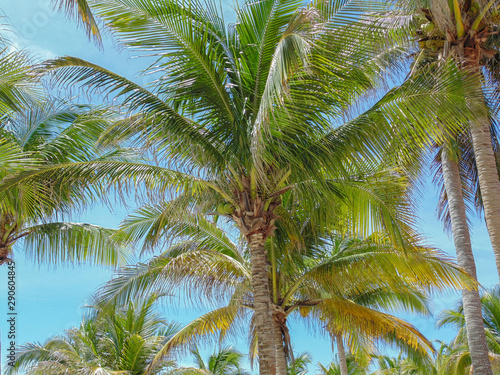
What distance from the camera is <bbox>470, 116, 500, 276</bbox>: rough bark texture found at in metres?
9.43

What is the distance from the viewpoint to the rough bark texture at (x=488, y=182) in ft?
30.9

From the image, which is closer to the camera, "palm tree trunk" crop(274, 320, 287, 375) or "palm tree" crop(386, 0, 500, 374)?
"palm tree" crop(386, 0, 500, 374)

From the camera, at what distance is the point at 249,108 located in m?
7.74

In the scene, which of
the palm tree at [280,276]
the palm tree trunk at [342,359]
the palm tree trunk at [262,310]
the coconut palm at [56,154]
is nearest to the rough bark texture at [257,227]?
the palm tree trunk at [262,310]

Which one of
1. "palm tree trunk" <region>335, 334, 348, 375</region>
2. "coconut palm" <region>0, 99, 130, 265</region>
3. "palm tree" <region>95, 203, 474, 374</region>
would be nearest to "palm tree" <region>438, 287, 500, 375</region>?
"palm tree trunk" <region>335, 334, 348, 375</region>

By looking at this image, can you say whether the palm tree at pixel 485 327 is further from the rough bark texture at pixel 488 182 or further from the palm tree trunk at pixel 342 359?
the rough bark texture at pixel 488 182

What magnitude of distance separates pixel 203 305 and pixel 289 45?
5705mm

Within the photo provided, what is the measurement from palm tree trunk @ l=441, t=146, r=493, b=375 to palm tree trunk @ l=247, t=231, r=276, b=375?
4.01 meters

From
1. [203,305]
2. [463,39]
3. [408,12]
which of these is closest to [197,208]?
[203,305]

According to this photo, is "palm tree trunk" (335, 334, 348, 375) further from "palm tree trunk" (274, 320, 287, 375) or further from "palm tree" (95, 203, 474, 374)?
"palm tree trunk" (274, 320, 287, 375)

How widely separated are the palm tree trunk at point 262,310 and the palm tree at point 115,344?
7.12m

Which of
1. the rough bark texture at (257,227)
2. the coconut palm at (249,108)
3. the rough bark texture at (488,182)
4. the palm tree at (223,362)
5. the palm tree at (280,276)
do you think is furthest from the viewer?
the palm tree at (223,362)

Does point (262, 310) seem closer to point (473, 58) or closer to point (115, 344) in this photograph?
point (473, 58)

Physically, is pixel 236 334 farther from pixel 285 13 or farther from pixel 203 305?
pixel 285 13
